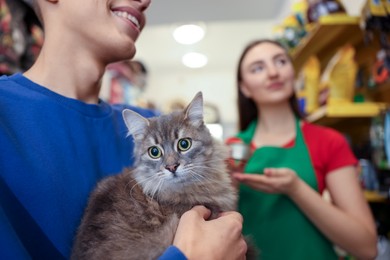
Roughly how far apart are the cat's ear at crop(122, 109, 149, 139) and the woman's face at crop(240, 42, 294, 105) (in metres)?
0.78

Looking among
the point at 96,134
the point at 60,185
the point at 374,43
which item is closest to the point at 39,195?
the point at 60,185

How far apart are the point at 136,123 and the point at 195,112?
16cm

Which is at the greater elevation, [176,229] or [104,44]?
[104,44]

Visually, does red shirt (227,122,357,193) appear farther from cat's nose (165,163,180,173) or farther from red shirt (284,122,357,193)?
cat's nose (165,163,180,173)

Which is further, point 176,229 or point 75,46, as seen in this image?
point 75,46

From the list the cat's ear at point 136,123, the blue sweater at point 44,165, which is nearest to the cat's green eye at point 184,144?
the cat's ear at point 136,123

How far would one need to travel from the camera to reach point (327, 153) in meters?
1.42

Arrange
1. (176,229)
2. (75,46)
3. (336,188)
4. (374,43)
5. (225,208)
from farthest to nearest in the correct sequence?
1. (374,43)
2. (336,188)
3. (75,46)
4. (225,208)
5. (176,229)

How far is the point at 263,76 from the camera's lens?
1551 millimetres

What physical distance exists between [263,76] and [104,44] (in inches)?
32.3

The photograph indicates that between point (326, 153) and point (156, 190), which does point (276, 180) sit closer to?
point (326, 153)

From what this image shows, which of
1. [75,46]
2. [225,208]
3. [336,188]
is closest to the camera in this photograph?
[225,208]

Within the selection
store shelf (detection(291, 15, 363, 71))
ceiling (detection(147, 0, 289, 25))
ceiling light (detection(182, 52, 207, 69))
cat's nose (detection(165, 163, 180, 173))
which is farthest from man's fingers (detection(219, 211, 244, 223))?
ceiling light (detection(182, 52, 207, 69))

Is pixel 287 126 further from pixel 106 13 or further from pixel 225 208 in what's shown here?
pixel 106 13
